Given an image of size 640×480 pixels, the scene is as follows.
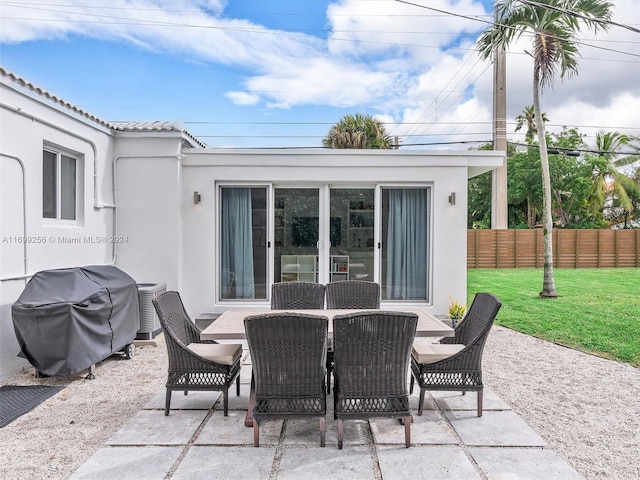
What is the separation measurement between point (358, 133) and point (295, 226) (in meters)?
11.4

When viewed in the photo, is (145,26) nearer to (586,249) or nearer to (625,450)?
(625,450)

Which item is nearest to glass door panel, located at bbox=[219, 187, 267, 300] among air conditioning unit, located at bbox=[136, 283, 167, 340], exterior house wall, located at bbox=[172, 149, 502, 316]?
exterior house wall, located at bbox=[172, 149, 502, 316]

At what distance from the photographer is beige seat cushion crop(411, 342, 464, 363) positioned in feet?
12.0

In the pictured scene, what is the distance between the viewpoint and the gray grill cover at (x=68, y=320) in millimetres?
4430

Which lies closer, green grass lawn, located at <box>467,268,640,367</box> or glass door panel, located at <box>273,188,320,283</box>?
green grass lawn, located at <box>467,268,640,367</box>

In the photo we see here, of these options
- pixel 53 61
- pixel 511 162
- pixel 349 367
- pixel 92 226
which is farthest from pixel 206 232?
pixel 511 162

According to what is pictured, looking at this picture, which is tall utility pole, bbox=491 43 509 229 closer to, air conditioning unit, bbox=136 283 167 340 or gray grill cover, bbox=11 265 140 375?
air conditioning unit, bbox=136 283 167 340

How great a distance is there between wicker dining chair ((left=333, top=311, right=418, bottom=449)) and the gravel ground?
122 centimetres

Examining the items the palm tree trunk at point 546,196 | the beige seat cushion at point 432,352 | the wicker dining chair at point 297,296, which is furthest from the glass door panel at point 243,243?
the palm tree trunk at point 546,196

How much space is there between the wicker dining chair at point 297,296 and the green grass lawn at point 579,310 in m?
3.96

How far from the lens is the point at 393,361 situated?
9.76 ft

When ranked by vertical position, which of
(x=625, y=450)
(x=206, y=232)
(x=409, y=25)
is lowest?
(x=625, y=450)

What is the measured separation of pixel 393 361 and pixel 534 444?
122 cm

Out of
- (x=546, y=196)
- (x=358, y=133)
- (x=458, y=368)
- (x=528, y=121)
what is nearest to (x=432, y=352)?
(x=458, y=368)
